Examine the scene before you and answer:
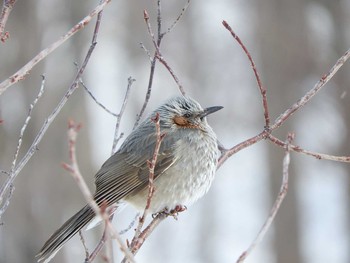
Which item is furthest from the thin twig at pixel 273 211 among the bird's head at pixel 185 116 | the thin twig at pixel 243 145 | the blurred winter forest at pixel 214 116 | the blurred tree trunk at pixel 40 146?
the blurred tree trunk at pixel 40 146

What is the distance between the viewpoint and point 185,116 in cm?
570

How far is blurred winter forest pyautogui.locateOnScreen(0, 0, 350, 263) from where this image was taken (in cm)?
949

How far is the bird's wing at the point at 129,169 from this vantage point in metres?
5.27

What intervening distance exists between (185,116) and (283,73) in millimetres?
Answer: 6880

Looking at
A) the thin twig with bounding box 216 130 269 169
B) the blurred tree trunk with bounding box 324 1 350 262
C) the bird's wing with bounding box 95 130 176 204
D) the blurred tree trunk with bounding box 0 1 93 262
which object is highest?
the blurred tree trunk with bounding box 324 1 350 262

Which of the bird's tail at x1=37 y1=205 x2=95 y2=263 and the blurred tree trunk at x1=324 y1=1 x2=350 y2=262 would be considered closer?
the bird's tail at x1=37 y1=205 x2=95 y2=263

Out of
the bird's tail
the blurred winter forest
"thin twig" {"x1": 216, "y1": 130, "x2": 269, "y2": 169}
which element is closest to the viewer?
the bird's tail

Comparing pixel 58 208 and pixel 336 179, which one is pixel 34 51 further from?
pixel 336 179

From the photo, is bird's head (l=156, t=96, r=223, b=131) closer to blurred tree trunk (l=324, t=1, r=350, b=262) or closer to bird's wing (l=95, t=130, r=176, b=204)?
bird's wing (l=95, t=130, r=176, b=204)

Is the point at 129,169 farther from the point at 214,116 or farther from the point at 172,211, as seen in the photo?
the point at 214,116

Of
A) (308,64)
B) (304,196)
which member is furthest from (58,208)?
(304,196)

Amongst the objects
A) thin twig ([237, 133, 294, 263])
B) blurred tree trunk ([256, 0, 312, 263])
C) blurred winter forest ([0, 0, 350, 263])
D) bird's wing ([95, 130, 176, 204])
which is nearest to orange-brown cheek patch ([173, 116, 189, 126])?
bird's wing ([95, 130, 176, 204])

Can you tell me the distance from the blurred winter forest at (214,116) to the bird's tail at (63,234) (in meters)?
1.96

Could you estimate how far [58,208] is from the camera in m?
9.54
